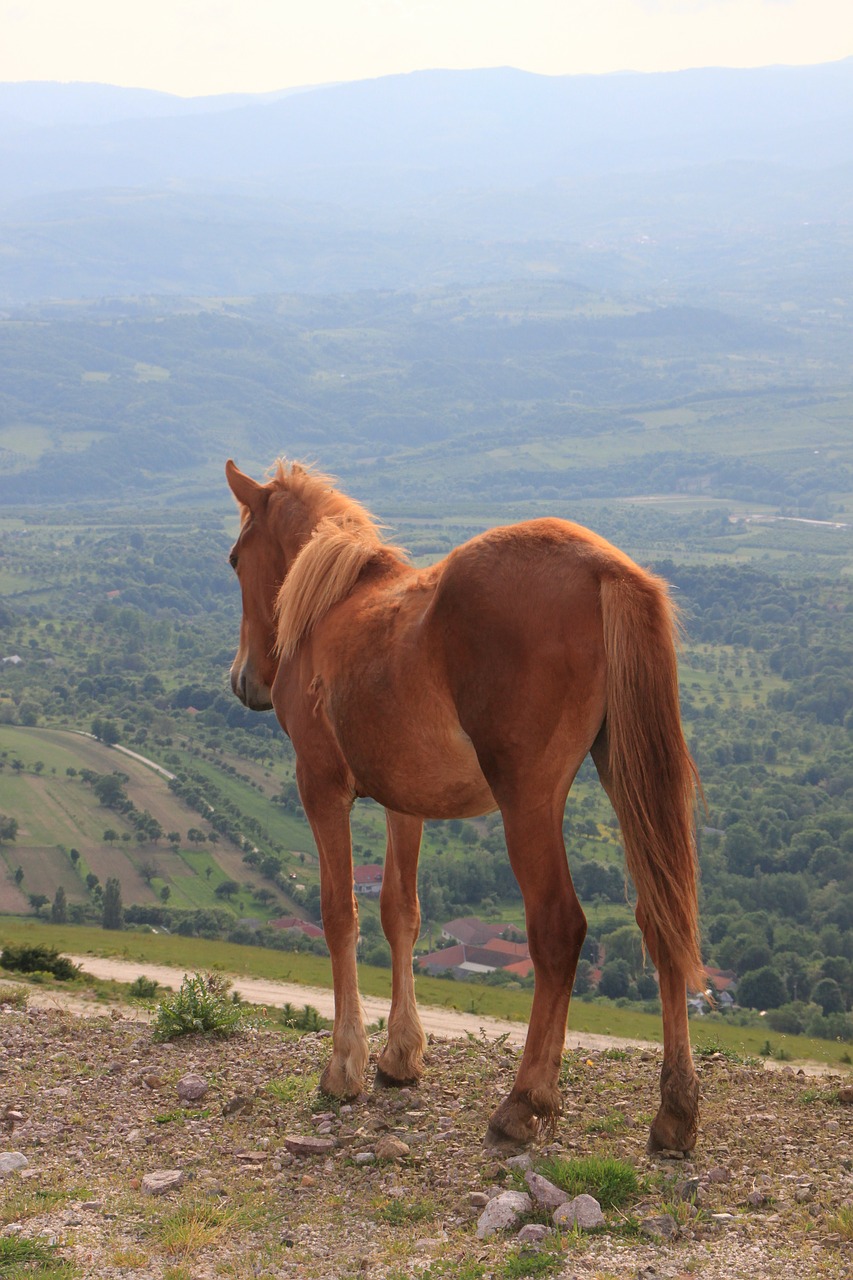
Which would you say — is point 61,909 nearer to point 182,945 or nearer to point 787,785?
point 182,945

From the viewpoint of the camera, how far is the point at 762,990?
33.8 meters

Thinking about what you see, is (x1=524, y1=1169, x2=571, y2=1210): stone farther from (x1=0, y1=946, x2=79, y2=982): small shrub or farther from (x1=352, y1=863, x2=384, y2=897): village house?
(x1=352, y1=863, x2=384, y2=897): village house

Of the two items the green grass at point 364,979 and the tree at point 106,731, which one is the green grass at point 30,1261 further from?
the tree at point 106,731

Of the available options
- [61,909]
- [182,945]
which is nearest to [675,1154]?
[182,945]

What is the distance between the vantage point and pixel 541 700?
6168 millimetres

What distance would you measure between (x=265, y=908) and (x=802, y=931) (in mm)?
19625

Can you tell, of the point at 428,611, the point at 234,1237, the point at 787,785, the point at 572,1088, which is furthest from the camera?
the point at 787,785

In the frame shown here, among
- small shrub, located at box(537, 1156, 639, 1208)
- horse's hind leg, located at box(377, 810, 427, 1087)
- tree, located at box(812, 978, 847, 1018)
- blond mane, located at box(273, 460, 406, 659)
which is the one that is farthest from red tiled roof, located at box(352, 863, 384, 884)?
small shrub, located at box(537, 1156, 639, 1208)

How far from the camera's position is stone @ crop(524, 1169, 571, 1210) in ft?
19.1

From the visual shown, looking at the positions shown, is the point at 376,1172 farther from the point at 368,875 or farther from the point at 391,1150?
the point at 368,875

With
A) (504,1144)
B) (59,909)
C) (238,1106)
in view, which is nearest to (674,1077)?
(504,1144)

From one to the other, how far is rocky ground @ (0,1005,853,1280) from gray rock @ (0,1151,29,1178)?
1cm

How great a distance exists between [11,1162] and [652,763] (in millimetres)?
4137

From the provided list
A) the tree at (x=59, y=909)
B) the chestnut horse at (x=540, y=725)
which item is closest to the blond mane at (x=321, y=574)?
the chestnut horse at (x=540, y=725)
